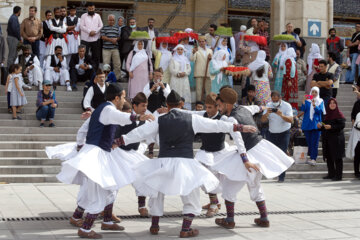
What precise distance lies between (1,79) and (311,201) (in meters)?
9.86

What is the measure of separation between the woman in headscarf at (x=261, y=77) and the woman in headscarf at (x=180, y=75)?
1.75 meters

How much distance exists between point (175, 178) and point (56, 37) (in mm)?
10727

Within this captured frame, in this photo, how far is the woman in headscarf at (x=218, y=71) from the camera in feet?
55.3

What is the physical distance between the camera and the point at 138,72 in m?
16.7

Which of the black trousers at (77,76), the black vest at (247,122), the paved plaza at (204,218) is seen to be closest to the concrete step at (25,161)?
the paved plaza at (204,218)

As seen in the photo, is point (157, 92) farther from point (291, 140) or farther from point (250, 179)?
point (250, 179)

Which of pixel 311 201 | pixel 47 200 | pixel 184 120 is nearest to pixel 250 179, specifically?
pixel 184 120

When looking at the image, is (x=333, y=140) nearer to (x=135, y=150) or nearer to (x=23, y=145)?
(x=135, y=150)

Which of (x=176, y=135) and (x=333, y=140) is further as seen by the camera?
(x=333, y=140)

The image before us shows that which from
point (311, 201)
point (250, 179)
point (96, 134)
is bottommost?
point (311, 201)


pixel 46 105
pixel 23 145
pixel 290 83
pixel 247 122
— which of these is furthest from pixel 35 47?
pixel 247 122

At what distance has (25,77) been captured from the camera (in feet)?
55.3

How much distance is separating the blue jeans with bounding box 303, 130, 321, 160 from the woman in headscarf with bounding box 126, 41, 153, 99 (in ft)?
14.5

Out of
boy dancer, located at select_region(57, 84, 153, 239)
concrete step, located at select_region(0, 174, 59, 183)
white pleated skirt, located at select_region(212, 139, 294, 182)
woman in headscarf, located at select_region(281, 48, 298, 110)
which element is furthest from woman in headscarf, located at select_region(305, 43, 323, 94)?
boy dancer, located at select_region(57, 84, 153, 239)
